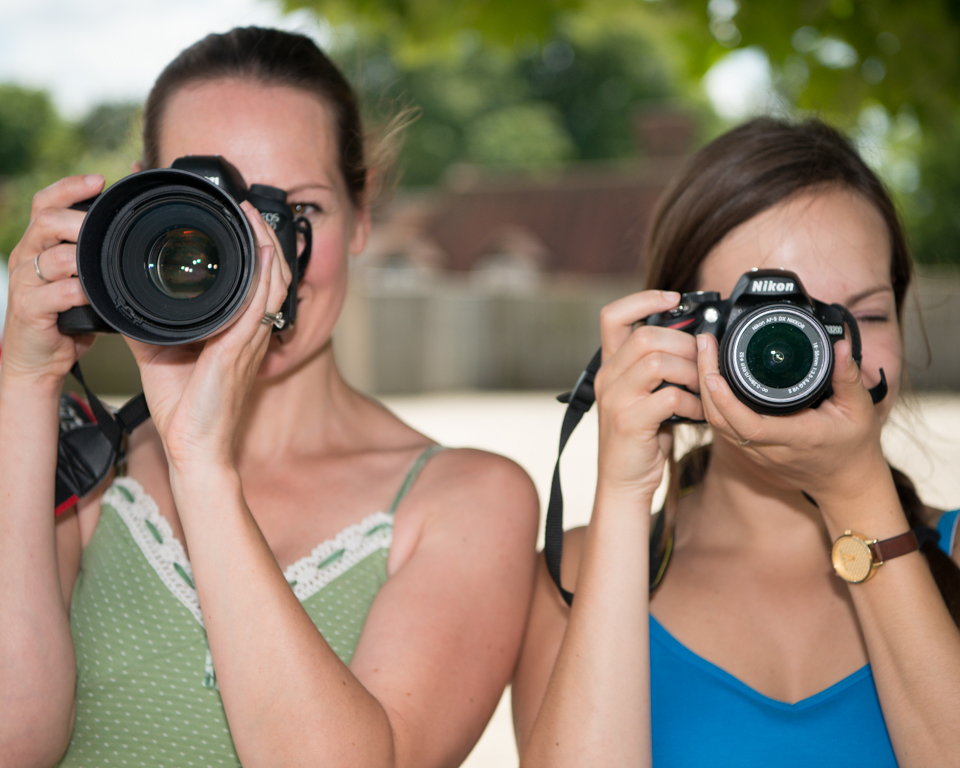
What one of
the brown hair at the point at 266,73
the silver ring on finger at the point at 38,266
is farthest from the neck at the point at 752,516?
the silver ring on finger at the point at 38,266

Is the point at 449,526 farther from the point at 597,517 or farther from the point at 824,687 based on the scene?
the point at 824,687

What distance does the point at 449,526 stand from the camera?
1345mm

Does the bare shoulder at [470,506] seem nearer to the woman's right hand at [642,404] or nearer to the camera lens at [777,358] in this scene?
the woman's right hand at [642,404]

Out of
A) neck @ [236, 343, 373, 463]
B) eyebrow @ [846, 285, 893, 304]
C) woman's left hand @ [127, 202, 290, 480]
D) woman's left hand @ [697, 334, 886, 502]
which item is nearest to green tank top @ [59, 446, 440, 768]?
neck @ [236, 343, 373, 463]

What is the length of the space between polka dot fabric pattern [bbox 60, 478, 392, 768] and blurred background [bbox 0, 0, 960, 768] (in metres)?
0.78

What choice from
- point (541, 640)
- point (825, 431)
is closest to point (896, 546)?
point (825, 431)

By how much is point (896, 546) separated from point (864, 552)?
39mm

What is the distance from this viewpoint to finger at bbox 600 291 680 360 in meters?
1.28

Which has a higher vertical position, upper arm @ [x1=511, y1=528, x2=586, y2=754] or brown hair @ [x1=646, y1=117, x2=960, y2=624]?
brown hair @ [x1=646, y1=117, x2=960, y2=624]

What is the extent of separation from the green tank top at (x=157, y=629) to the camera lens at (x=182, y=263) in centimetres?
42

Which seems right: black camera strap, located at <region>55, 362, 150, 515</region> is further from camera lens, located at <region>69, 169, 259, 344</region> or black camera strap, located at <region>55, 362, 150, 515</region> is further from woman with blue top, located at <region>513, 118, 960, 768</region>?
woman with blue top, located at <region>513, 118, 960, 768</region>

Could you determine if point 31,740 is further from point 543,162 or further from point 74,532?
point 543,162

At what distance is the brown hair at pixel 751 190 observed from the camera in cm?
141

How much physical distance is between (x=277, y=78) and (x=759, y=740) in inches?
48.8
